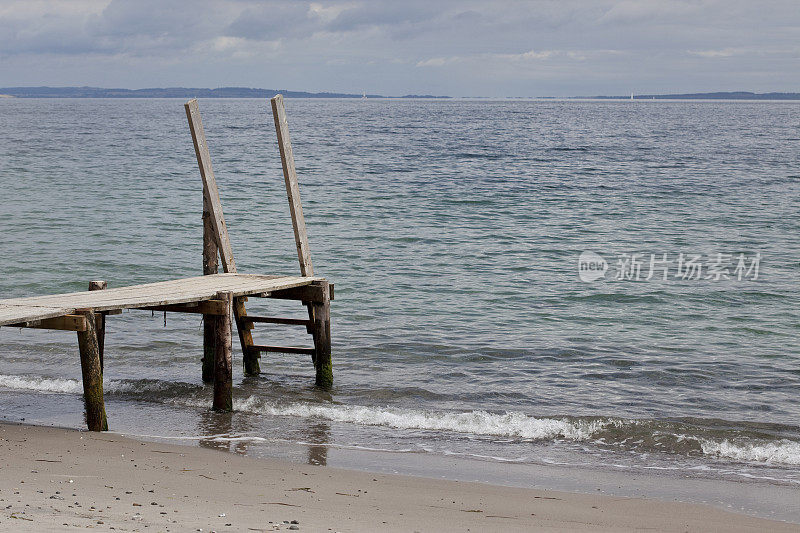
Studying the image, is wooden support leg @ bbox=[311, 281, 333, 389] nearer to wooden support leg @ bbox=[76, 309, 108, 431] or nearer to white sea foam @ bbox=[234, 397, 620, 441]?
white sea foam @ bbox=[234, 397, 620, 441]

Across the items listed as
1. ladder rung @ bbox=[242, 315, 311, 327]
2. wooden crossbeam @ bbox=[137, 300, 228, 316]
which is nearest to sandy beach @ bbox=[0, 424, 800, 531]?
wooden crossbeam @ bbox=[137, 300, 228, 316]

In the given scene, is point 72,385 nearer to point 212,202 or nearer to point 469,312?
point 212,202

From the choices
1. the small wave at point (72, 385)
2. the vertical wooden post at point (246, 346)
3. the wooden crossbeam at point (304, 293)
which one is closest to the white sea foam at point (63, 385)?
the small wave at point (72, 385)

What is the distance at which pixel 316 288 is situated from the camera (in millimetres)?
11711

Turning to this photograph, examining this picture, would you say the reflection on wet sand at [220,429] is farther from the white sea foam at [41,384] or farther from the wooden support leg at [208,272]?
the white sea foam at [41,384]

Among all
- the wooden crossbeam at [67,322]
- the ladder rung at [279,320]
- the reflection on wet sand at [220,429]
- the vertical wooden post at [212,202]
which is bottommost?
the reflection on wet sand at [220,429]

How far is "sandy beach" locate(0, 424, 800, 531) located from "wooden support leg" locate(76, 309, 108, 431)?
0.53 meters

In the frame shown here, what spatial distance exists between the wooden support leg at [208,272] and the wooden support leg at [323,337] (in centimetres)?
141

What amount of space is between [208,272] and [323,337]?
1.84m

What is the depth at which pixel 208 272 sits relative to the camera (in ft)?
39.7

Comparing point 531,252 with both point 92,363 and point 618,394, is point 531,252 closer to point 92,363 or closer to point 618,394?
point 618,394

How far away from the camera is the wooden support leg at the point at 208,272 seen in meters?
11.9

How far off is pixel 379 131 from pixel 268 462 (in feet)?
224

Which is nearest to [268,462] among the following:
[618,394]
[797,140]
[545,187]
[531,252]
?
[618,394]
